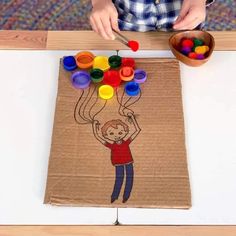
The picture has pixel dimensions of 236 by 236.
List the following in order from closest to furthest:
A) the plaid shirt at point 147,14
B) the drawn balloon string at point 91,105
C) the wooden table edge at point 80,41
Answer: the drawn balloon string at point 91,105, the wooden table edge at point 80,41, the plaid shirt at point 147,14

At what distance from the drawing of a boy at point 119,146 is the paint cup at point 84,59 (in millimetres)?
137

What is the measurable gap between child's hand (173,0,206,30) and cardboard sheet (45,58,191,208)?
0.10m

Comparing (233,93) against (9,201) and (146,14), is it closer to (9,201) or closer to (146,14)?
(146,14)

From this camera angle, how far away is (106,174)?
642 mm

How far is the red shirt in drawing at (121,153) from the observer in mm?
656

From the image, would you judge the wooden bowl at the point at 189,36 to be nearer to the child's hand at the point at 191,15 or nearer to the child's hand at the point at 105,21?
the child's hand at the point at 191,15

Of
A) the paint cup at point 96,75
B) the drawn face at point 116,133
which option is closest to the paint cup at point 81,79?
the paint cup at point 96,75

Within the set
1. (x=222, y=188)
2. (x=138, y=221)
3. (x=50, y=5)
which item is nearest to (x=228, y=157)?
(x=222, y=188)

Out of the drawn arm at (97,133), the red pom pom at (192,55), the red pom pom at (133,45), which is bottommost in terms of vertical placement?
the drawn arm at (97,133)

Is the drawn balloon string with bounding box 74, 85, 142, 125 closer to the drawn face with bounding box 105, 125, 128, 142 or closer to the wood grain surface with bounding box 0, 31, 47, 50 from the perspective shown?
the drawn face with bounding box 105, 125, 128, 142

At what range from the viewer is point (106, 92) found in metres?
0.74

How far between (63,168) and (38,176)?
0.04 meters

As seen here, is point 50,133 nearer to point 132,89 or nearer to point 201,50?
point 132,89

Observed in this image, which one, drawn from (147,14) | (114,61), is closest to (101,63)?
(114,61)
